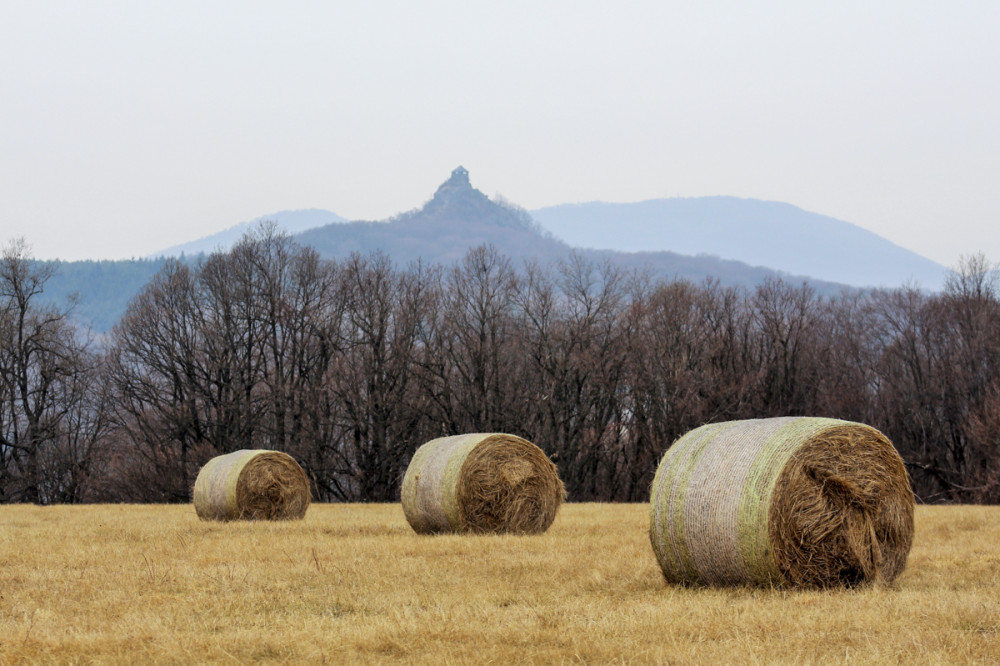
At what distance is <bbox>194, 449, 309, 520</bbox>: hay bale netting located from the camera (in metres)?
19.1

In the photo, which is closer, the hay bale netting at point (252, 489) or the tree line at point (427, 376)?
the hay bale netting at point (252, 489)

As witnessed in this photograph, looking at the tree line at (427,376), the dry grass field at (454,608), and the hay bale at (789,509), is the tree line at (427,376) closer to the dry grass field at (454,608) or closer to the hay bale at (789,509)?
the dry grass field at (454,608)

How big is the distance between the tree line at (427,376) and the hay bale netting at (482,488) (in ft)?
77.8

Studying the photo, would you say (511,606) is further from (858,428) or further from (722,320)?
(722,320)

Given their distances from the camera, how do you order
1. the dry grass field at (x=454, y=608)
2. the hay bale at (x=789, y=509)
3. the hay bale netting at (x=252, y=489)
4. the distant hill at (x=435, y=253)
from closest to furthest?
the dry grass field at (x=454, y=608) → the hay bale at (x=789, y=509) → the hay bale netting at (x=252, y=489) → the distant hill at (x=435, y=253)

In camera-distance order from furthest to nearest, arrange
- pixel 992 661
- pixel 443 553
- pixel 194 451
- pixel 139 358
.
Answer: pixel 139 358 < pixel 194 451 < pixel 443 553 < pixel 992 661

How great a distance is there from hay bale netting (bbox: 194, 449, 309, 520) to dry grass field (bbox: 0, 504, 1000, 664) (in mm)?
5326

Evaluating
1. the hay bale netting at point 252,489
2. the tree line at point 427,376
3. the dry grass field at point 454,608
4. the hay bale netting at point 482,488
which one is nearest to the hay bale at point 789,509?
the dry grass field at point 454,608

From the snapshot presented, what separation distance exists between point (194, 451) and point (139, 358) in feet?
19.4

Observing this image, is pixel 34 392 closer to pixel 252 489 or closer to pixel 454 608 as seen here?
pixel 252 489

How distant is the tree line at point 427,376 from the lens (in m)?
40.6

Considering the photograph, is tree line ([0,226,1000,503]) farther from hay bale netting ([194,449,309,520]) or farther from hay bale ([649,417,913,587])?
hay bale ([649,417,913,587])

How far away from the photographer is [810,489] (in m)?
8.91

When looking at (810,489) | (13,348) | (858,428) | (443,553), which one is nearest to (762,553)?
(810,489)
